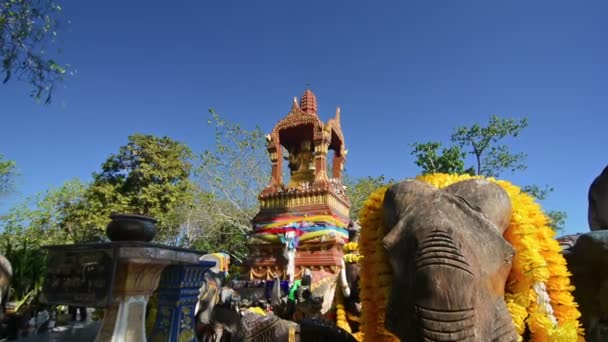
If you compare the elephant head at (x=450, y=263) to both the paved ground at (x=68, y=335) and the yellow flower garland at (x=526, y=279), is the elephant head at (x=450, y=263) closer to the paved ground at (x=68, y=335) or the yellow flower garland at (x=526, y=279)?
the yellow flower garland at (x=526, y=279)

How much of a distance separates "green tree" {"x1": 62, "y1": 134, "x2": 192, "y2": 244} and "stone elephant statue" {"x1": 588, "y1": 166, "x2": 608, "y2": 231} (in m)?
22.5

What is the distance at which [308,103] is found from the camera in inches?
738

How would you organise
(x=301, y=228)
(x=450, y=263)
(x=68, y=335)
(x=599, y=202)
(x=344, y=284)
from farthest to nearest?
1. (x=301, y=228)
2. (x=68, y=335)
3. (x=344, y=284)
4. (x=599, y=202)
5. (x=450, y=263)

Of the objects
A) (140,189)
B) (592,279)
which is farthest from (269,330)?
(140,189)

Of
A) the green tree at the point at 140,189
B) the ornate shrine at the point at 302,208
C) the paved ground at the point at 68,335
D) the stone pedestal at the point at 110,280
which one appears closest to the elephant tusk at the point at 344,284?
the stone pedestal at the point at 110,280

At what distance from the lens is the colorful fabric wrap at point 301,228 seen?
47.4ft

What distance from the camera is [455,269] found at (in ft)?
4.45

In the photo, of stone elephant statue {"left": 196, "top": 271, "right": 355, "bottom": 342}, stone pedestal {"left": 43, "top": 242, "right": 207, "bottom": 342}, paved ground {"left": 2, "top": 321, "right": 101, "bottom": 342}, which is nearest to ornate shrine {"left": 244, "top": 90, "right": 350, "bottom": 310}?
paved ground {"left": 2, "top": 321, "right": 101, "bottom": 342}

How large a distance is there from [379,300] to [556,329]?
77cm

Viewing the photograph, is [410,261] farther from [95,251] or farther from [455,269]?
[95,251]

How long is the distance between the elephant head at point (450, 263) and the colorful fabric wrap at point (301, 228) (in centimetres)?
1283

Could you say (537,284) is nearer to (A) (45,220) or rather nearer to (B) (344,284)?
(B) (344,284)

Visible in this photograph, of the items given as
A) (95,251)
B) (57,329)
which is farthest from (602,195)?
(57,329)

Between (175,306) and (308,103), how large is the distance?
15.6 metres
